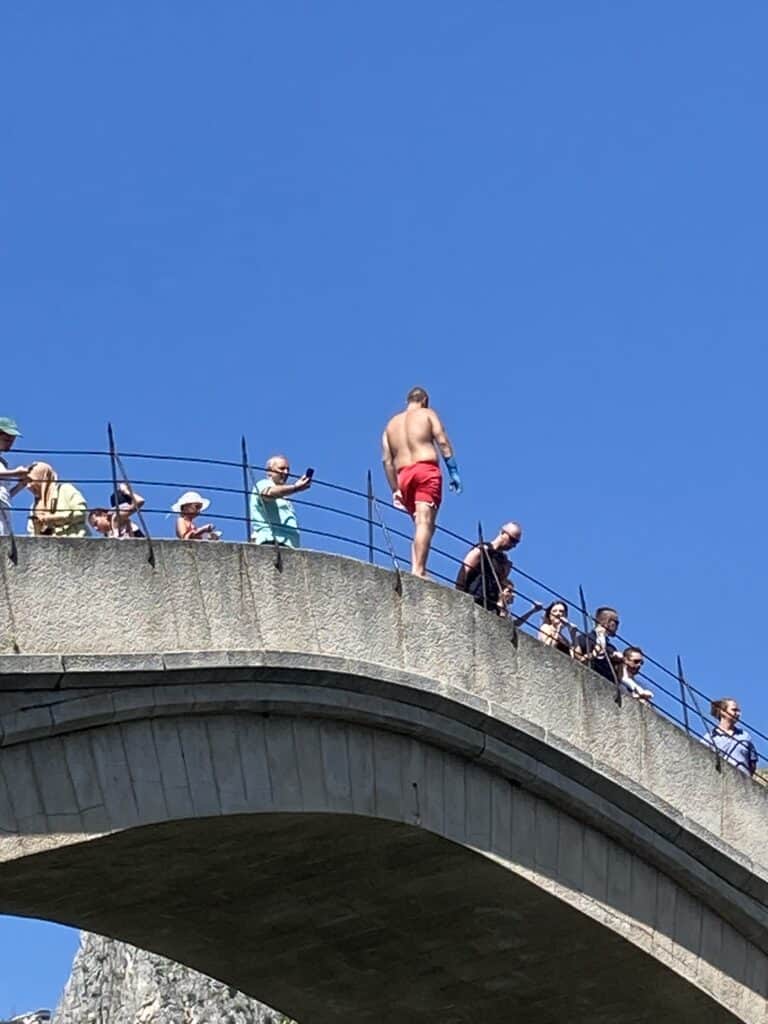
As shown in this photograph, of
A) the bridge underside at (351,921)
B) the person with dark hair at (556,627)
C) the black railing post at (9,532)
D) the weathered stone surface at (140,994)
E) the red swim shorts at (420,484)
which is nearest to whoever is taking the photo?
the black railing post at (9,532)

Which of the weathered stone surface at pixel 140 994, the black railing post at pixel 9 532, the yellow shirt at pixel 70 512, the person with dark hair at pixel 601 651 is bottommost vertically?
the black railing post at pixel 9 532

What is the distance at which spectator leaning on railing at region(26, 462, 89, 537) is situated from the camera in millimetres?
17422

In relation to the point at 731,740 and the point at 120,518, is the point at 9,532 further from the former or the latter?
the point at 731,740

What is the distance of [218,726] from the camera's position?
18062 millimetres

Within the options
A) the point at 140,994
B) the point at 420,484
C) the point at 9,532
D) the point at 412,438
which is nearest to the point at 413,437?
the point at 412,438

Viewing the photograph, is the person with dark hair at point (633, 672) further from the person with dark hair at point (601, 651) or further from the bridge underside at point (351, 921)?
the bridge underside at point (351, 921)

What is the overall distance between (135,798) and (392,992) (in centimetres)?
636

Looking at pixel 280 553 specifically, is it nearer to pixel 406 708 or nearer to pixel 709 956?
pixel 406 708

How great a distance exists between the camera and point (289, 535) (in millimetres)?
19062

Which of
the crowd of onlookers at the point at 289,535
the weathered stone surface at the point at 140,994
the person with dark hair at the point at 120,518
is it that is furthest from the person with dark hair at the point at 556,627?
the weathered stone surface at the point at 140,994

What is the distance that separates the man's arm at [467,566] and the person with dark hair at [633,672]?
182 cm

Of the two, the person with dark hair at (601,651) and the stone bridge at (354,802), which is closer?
the stone bridge at (354,802)

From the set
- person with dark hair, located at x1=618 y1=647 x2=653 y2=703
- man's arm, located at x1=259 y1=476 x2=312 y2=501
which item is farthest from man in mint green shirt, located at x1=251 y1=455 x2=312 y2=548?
person with dark hair, located at x1=618 y1=647 x2=653 y2=703

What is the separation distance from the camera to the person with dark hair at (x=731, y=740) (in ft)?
74.1
